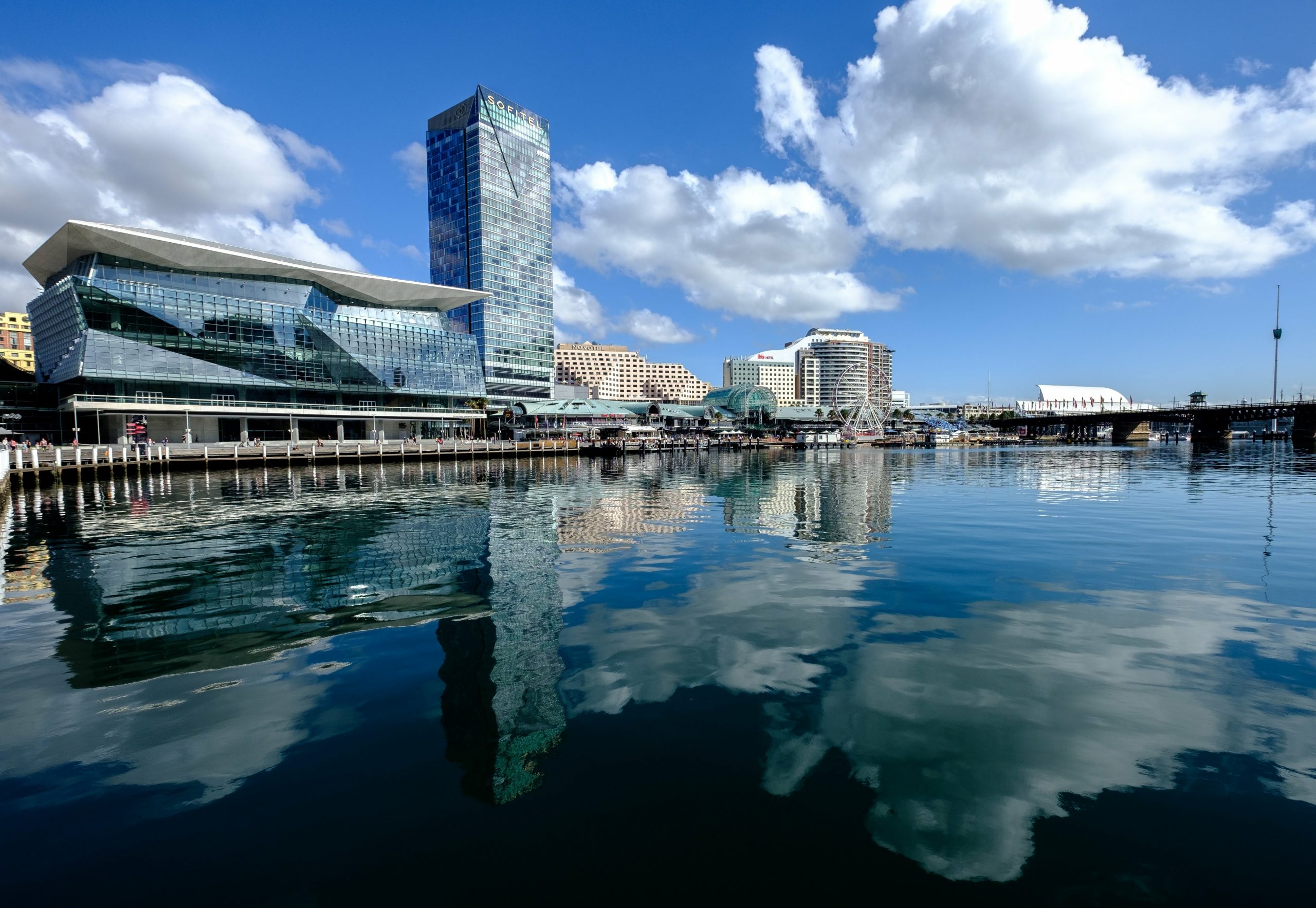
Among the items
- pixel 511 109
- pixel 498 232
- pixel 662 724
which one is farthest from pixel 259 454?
pixel 511 109

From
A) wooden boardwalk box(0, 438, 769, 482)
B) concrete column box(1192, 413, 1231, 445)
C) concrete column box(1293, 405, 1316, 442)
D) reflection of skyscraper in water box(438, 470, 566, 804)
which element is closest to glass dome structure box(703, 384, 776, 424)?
wooden boardwalk box(0, 438, 769, 482)

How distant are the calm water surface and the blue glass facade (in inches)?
3177

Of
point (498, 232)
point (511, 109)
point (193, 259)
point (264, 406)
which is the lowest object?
point (264, 406)

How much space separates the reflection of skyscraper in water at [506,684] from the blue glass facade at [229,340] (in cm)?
9252

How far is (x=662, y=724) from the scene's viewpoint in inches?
311

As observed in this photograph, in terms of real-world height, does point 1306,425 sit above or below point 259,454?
above

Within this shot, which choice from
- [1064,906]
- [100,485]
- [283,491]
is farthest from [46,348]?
[1064,906]

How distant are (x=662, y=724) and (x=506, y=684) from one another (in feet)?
9.17

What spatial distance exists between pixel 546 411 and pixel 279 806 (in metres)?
113

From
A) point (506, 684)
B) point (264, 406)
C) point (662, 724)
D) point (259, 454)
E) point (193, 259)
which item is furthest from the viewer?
point (264, 406)

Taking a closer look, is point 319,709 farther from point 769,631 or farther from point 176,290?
point 176,290

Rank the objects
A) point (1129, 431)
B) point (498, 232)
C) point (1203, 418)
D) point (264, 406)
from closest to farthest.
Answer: point (264, 406)
point (1203, 418)
point (498, 232)
point (1129, 431)

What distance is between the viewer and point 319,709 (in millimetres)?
8547

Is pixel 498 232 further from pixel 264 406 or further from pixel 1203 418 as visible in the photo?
pixel 1203 418
